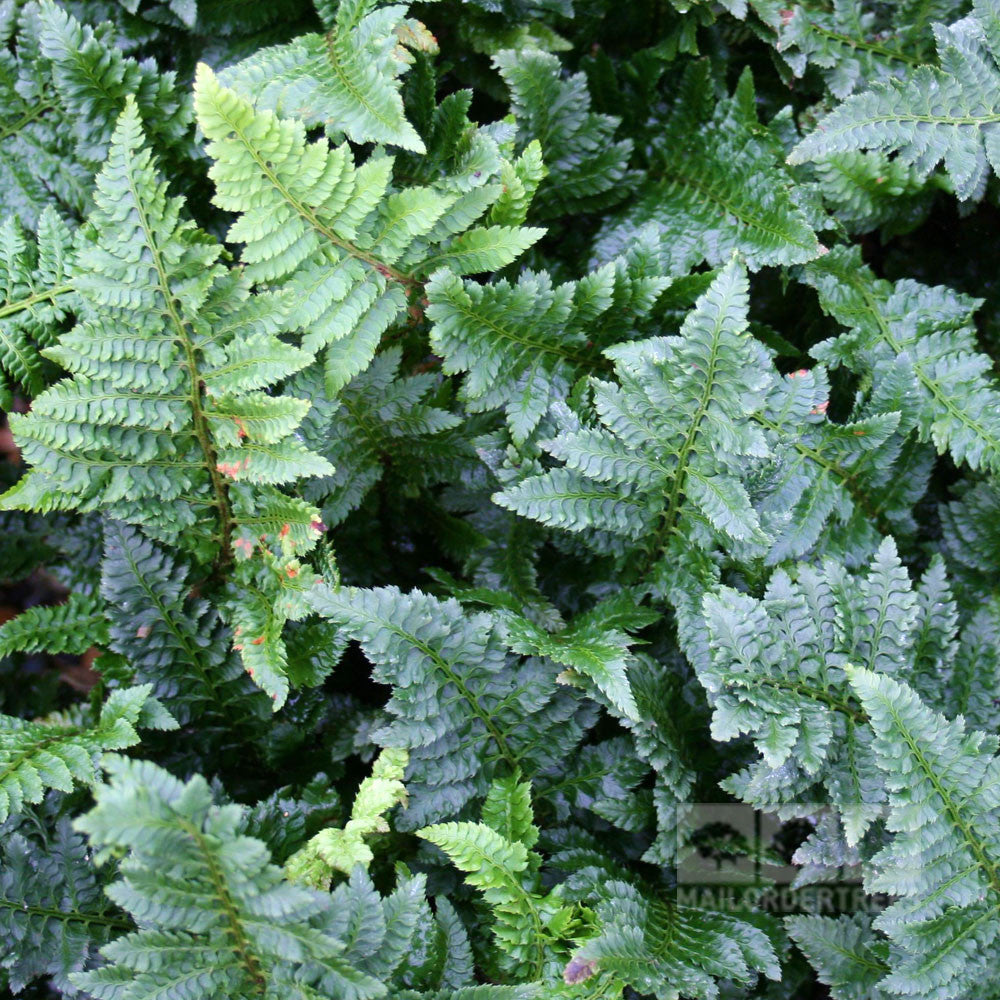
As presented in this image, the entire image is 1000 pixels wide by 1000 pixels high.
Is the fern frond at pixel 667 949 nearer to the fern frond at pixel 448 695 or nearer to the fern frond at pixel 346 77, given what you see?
the fern frond at pixel 448 695

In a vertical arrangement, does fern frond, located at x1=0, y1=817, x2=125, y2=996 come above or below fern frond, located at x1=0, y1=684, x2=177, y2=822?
below

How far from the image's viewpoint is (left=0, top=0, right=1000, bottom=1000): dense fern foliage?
1.81 metres

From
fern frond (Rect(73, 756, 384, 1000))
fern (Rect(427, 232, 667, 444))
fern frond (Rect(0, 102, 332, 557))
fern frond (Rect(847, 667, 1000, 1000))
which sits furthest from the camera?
fern (Rect(427, 232, 667, 444))

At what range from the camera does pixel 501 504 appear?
6.54 ft

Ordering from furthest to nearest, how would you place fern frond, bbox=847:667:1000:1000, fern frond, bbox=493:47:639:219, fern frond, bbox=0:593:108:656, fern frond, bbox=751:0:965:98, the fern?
fern frond, bbox=751:0:965:98
fern frond, bbox=493:47:639:219
fern frond, bbox=0:593:108:656
the fern
fern frond, bbox=847:667:1000:1000

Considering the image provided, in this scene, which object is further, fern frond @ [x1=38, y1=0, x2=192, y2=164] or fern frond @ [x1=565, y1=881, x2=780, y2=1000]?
fern frond @ [x1=38, y1=0, x2=192, y2=164]

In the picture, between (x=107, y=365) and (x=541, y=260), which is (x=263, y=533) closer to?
(x=107, y=365)

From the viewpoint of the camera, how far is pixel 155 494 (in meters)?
2.04

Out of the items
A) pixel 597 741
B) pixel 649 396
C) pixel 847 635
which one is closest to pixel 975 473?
pixel 847 635

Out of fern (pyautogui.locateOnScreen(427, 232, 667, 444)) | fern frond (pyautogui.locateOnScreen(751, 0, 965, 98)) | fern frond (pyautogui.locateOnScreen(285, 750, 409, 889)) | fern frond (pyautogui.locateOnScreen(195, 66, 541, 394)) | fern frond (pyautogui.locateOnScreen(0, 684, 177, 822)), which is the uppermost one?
fern frond (pyautogui.locateOnScreen(751, 0, 965, 98))

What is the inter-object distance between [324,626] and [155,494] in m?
0.46

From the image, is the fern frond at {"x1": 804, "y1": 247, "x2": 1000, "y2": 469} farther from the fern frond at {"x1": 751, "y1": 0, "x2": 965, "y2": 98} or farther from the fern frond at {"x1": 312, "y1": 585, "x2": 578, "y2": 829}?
the fern frond at {"x1": 312, "y1": 585, "x2": 578, "y2": 829}

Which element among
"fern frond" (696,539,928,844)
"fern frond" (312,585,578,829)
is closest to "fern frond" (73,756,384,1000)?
"fern frond" (312,585,578,829)

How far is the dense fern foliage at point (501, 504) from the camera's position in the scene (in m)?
1.81
